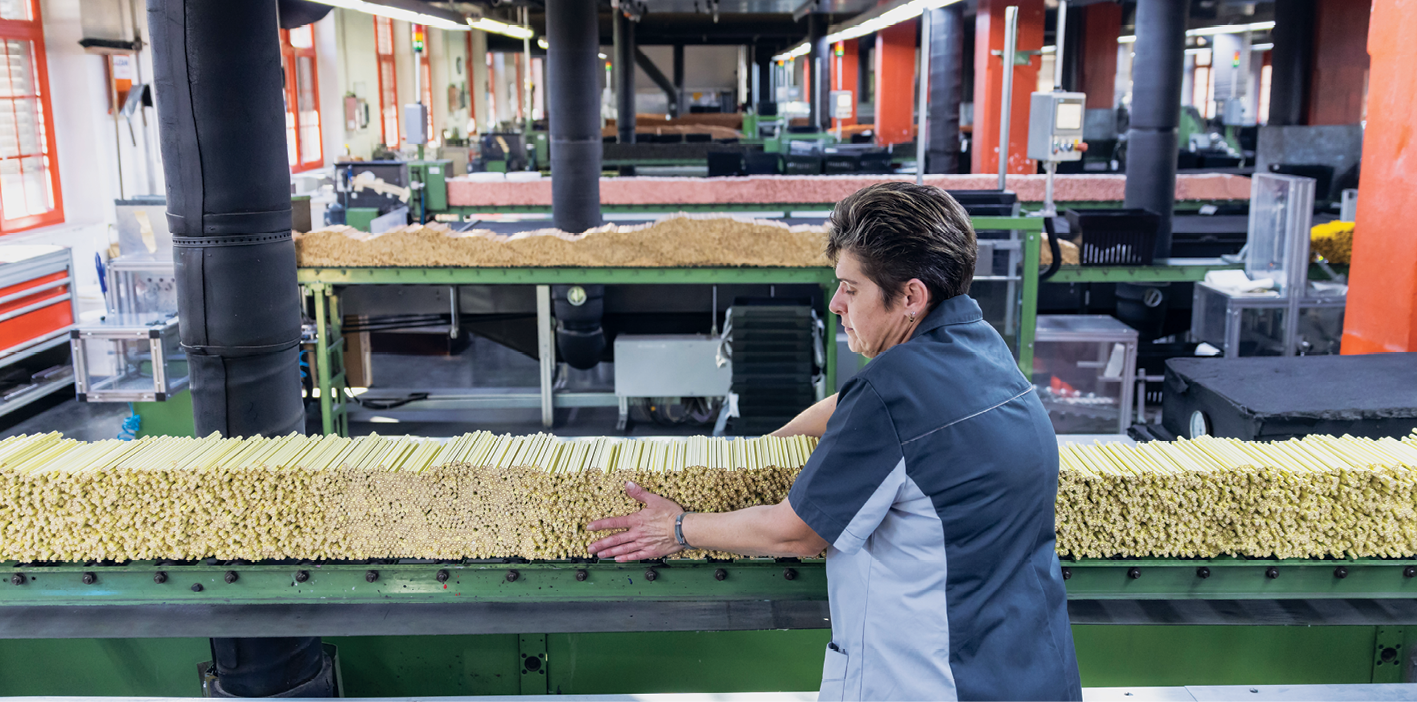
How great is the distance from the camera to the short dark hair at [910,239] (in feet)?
4.63

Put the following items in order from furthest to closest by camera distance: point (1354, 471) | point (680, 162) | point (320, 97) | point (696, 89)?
point (696, 89)
point (320, 97)
point (680, 162)
point (1354, 471)

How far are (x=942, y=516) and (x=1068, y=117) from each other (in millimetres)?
4433

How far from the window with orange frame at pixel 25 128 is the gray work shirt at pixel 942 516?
8768 mm

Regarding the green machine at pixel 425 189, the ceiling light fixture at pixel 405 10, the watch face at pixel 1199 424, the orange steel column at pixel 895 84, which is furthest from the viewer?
the orange steel column at pixel 895 84

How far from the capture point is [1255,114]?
2855cm

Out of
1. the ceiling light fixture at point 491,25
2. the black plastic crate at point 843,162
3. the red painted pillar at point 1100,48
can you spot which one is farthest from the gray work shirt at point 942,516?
the red painted pillar at point 1100,48

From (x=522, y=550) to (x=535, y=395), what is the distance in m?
4.73

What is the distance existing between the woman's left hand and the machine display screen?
163 inches

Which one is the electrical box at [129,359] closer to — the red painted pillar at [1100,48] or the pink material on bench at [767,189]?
the pink material on bench at [767,189]

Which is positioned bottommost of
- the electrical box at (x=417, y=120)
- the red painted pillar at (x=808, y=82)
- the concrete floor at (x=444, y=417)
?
the concrete floor at (x=444, y=417)

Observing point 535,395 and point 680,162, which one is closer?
point 535,395

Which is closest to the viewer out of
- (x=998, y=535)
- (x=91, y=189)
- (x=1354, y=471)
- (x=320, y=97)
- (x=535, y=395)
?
(x=998, y=535)

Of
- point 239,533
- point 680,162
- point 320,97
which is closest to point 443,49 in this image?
point 320,97

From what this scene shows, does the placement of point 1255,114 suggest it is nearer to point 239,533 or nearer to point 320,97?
point 320,97
